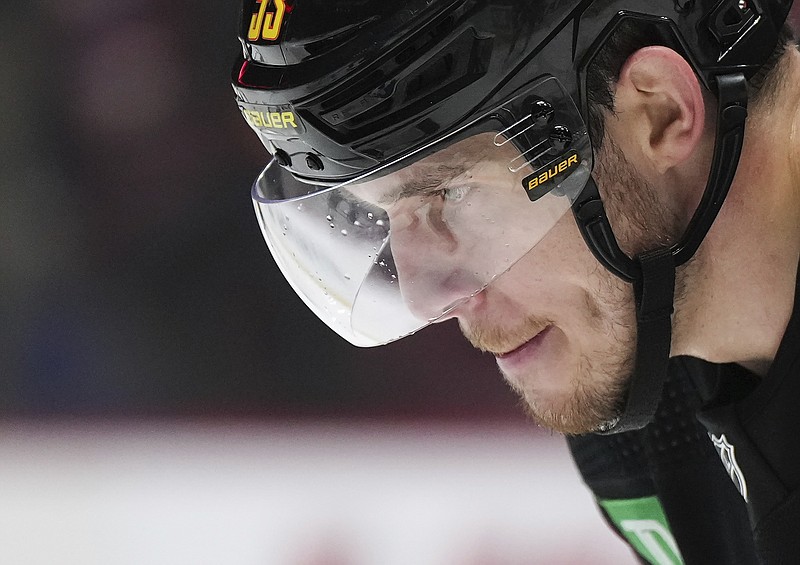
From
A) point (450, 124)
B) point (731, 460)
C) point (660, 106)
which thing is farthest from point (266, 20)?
point (731, 460)

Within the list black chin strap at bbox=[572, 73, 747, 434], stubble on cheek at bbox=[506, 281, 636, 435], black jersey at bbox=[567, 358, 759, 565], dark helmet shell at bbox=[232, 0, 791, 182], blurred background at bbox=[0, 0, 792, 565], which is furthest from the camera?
blurred background at bbox=[0, 0, 792, 565]

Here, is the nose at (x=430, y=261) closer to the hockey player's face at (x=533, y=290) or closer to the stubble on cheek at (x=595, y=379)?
the hockey player's face at (x=533, y=290)

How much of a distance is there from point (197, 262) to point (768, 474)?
6.14 ft

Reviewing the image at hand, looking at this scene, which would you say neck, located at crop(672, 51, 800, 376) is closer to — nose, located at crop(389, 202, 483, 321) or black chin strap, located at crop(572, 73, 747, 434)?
black chin strap, located at crop(572, 73, 747, 434)

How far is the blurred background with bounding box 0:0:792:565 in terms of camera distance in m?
2.60

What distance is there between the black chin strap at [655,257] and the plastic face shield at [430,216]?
57 mm

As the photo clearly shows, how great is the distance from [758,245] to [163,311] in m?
1.92

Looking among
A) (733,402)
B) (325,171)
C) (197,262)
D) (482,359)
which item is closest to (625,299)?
(733,402)

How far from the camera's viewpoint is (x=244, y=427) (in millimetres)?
2674

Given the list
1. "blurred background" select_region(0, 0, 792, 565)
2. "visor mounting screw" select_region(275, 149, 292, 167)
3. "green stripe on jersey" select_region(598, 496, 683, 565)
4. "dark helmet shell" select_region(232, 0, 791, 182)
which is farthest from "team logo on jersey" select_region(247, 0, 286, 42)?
"blurred background" select_region(0, 0, 792, 565)

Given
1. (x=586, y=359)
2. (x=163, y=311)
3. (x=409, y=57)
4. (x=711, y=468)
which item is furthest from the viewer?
(x=163, y=311)

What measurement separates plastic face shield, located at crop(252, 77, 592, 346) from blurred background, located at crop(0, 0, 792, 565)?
1.36m

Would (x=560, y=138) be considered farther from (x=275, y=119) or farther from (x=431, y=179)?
(x=275, y=119)

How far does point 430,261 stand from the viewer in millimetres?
1146
